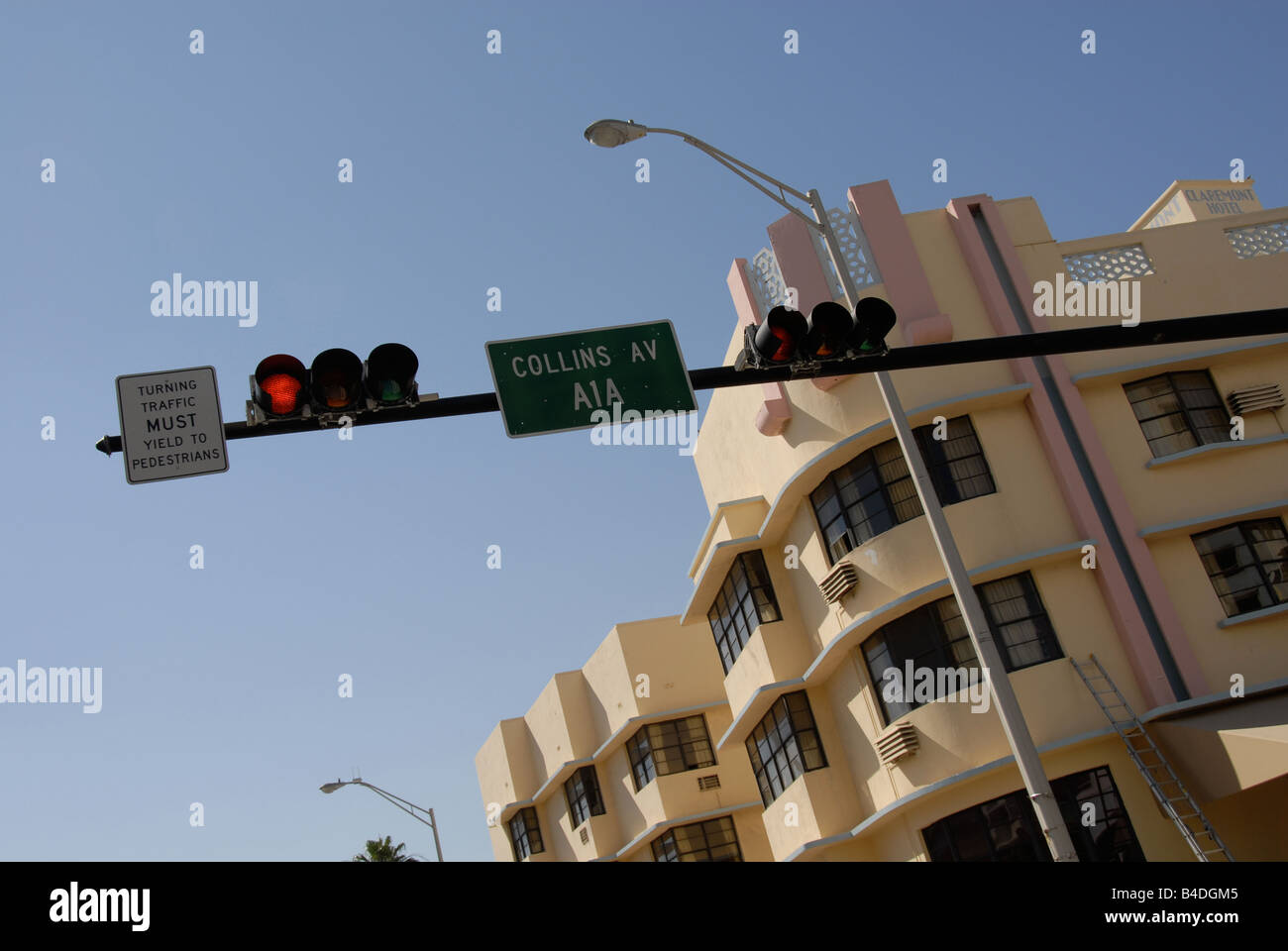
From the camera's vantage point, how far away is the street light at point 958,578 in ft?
41.5

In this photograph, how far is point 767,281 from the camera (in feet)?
69.9

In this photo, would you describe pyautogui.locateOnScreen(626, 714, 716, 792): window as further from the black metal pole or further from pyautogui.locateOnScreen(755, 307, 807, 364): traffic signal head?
pyautogui.locateOnScreen(755, 307, 807, 364): traffic signal head

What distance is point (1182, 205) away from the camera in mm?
32688

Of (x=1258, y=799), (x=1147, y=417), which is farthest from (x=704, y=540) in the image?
(x=1258, y=799)

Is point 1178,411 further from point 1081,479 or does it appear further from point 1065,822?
point 1065,822

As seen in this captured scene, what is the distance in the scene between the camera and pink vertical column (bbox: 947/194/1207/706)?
17.6m

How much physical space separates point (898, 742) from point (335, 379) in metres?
13.1

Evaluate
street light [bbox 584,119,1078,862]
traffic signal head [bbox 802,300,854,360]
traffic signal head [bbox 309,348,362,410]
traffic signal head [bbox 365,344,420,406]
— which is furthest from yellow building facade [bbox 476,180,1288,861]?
traffic signal head [bbox 309,348,362,410]

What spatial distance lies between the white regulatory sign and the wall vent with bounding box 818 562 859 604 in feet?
42.8

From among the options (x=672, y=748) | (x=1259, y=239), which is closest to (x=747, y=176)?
(x=1259, y=239)
